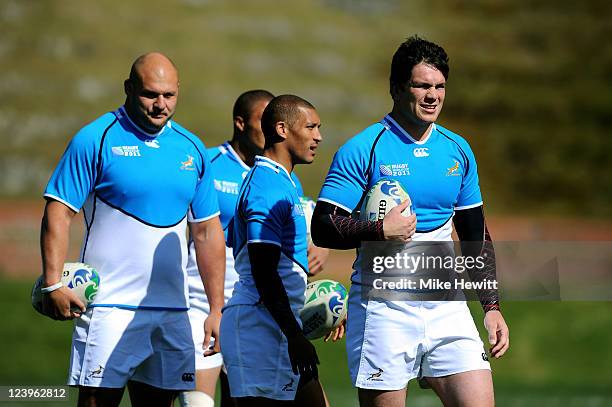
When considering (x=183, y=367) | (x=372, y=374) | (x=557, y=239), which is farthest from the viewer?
(x=557, y=239)

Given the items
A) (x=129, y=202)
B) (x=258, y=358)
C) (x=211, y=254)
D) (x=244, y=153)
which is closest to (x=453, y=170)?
(x=258, y=358)

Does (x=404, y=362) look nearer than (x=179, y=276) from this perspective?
Yes

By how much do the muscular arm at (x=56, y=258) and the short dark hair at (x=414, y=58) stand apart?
2.02 metres

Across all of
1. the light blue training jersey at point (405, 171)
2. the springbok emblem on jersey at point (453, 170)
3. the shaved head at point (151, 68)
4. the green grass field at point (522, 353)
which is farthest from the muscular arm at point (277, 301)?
the green grass field at point (522, 353)

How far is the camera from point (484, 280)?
6.43 metres

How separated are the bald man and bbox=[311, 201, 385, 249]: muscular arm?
1.22 metres

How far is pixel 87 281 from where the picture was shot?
6.61m

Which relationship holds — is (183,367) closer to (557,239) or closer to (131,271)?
(131,271)

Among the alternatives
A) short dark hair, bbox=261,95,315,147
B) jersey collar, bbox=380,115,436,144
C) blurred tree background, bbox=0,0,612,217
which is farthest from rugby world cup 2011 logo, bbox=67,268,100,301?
blurred tree background, bbox=0,0,612,217

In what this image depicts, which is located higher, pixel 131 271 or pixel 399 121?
pixel 399 121

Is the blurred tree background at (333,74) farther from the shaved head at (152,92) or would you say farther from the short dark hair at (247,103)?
the shaved head at (152,92)

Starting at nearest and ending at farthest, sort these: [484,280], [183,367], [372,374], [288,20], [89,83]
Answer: [372,374], [484,280], [183,367], [89,83], [288,20]

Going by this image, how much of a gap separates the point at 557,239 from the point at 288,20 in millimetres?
12764

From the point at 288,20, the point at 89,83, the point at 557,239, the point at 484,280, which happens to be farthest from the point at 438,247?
the point at 288,20
